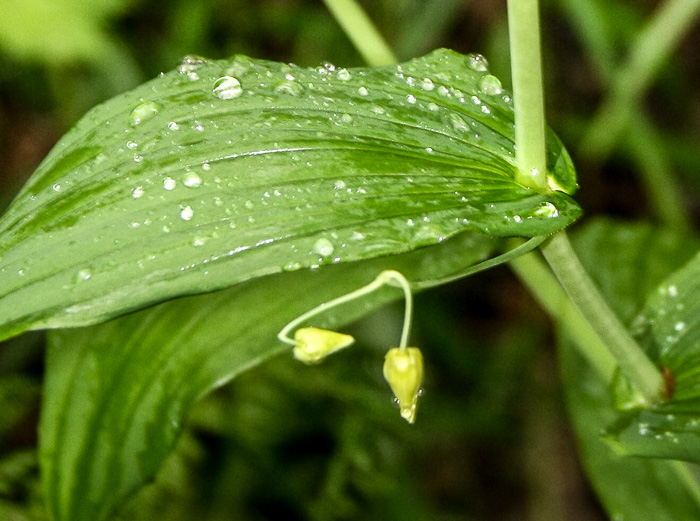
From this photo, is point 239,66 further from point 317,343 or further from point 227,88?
point 317,343

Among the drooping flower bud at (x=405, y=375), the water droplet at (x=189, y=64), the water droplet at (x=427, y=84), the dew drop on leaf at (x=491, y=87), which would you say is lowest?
the drooping flower bud at (x=405, y=375)

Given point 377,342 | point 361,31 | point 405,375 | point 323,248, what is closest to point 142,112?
point 323,248

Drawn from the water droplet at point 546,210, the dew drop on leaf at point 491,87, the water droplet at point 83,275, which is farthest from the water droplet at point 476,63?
the water droplet at point 83,275

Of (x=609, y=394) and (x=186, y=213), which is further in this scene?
(x=609, y=394)

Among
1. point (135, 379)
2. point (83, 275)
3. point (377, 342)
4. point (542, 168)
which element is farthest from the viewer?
point (377, 342)

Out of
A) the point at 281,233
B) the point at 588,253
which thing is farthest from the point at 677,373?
the point at 281,233

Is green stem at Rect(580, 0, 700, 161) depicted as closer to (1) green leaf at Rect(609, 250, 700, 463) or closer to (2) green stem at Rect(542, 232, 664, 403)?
(1) green leaf at Rect(609, 250, 700, 463)

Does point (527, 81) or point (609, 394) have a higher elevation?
point (527, 81)

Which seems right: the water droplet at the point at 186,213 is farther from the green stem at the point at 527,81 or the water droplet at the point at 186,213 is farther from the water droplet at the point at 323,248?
the green stem at the point at 527,81

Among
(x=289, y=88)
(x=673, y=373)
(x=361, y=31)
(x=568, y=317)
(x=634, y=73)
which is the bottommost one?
(x=673, y=373)
